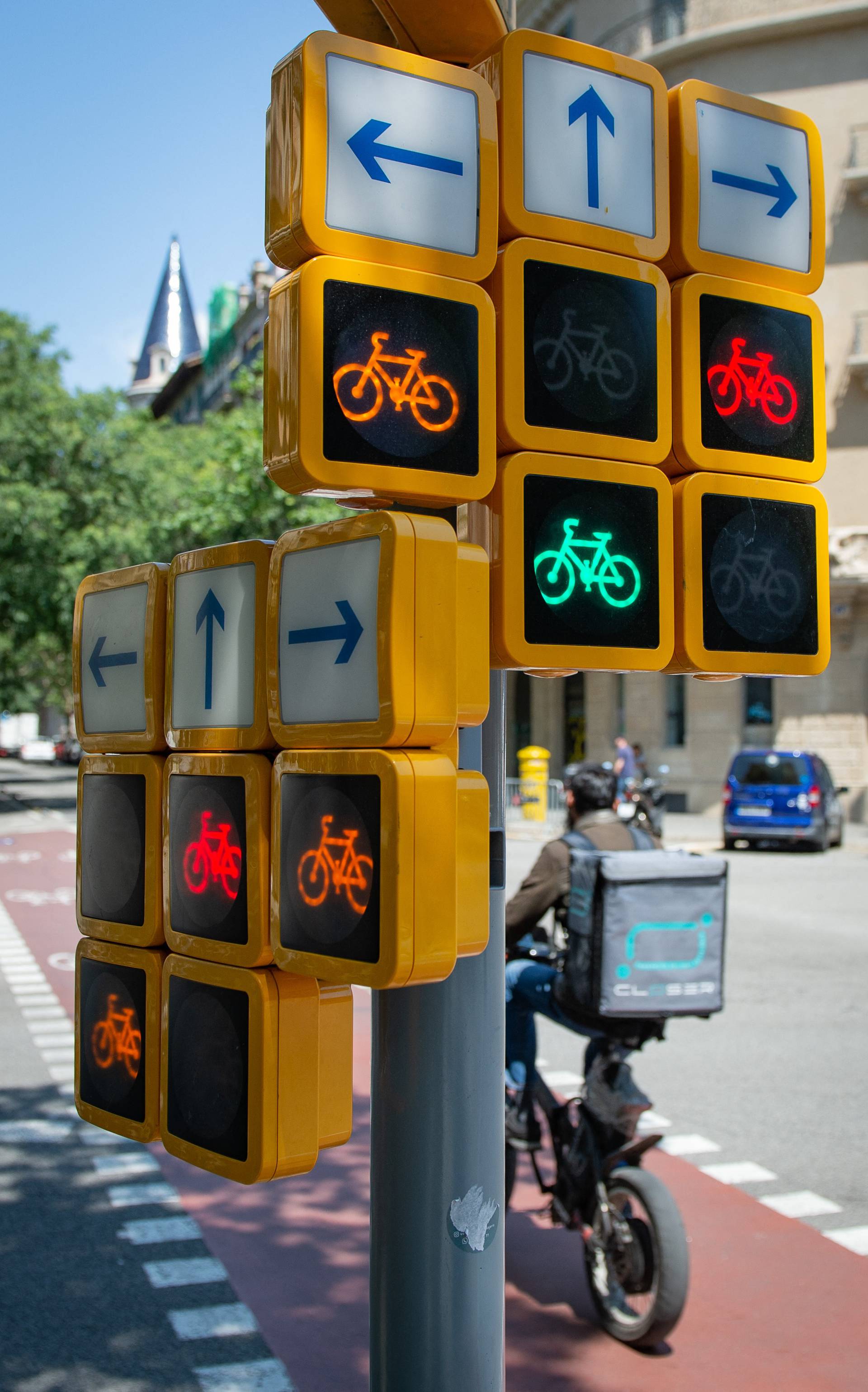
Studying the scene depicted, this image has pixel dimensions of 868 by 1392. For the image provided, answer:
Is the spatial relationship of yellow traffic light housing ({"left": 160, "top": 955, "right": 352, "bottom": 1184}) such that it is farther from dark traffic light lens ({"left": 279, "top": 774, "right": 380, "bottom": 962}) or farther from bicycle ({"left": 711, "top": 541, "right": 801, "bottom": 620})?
bicycle ({"left": 711, "top": 541, "right": 801, "bottom": 620})

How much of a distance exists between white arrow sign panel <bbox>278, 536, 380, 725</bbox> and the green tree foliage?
2750 centimetres

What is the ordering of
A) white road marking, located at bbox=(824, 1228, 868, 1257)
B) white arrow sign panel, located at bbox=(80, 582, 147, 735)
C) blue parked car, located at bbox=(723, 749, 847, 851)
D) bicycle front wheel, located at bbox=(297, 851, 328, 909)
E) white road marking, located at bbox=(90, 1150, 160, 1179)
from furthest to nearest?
blue parked car, located at bbox=(723, 749, 847, 851)
white road marking, located at bbox=(90, 1150, 160, 1179)
white road marking, located at bbox=(824, 1228, 868, 1257)
white arrow sign panel, located at bbox=(80, 582, 147, 735)
bicycle front wheel, located at bbox=(297, 851, 328, 909)

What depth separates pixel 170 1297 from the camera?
15.6 ft

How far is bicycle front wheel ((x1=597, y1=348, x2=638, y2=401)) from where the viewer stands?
2.09 m

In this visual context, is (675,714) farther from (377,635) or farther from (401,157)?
(377,635)

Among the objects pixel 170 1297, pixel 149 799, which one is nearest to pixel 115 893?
pixel 149 799

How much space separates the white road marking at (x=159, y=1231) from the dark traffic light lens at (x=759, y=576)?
4.12m

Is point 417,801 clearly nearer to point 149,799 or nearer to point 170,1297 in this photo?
point 149,799

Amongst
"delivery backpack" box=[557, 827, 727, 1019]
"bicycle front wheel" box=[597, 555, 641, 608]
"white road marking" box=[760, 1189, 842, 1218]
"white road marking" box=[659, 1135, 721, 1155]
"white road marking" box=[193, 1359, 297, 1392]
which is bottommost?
"white road marking" box=[193, 1359, 297, 1392]

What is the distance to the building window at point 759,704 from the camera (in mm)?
29250

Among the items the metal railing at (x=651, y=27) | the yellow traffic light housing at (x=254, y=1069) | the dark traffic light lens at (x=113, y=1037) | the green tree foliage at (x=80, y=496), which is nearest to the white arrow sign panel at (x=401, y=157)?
the yellow traffic light housing at (x=254, y=1069)

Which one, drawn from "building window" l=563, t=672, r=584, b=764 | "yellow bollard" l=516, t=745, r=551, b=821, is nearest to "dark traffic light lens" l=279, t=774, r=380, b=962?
"yellow bollard" l=516, t=745, r=551, b=821

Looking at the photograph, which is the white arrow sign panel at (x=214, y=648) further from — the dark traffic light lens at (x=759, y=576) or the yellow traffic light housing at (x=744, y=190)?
the yellow traffic light housing at (x=744, y=190)

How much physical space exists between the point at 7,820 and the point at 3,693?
1600 cm
